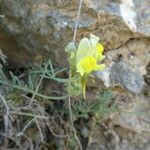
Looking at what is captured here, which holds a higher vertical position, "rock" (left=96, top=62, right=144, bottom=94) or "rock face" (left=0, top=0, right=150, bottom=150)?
"rock face" (left=0, top=0, right=150, bottom=150)

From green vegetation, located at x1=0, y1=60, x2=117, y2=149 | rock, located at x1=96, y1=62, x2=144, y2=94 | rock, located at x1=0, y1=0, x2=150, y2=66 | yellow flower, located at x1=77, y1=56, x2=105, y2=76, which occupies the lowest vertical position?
green vegetation, located at x1=0, y1=60, x2=117, y2=149

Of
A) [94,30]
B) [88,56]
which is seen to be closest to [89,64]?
[88,56]

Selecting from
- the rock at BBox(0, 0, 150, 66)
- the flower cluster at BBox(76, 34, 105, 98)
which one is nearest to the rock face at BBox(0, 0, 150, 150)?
the rock at BBox(0, 0, 150, 66)

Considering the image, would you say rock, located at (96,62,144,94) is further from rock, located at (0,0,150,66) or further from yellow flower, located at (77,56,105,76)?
yellow flower, located at (77,56,105,76)

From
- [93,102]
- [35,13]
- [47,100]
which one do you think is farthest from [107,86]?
[35,13]

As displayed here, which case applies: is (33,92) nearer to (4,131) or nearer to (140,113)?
(4,131)

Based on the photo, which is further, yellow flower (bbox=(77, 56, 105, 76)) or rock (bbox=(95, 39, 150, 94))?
rock (bbox=(95, 39, 150, 94))

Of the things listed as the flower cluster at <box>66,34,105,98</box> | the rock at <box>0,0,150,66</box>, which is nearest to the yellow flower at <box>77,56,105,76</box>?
the flower cluster at <box>66,34,105,98</box>
